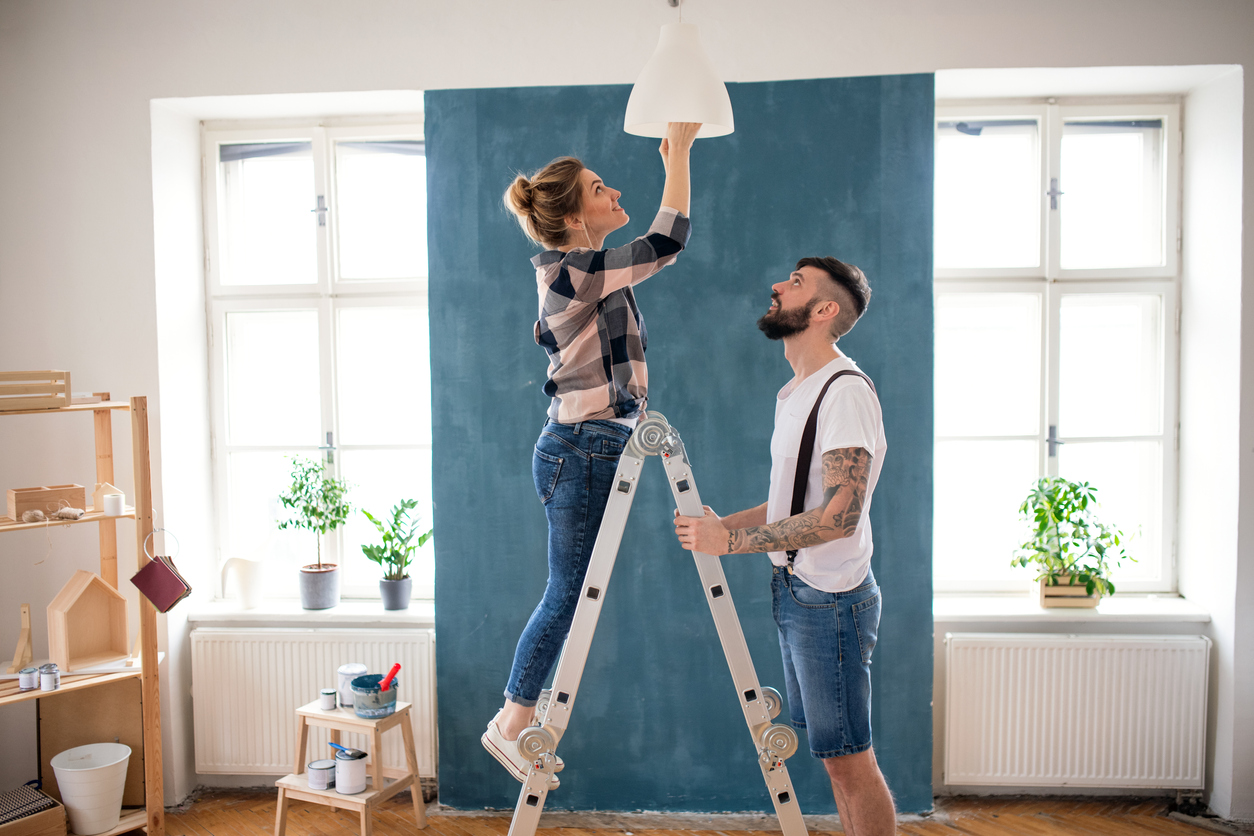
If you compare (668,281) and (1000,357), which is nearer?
(668,281)

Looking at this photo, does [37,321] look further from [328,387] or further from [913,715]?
[913,715]

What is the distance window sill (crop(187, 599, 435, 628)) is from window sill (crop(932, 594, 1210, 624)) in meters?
2.09

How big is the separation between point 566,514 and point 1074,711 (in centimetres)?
244

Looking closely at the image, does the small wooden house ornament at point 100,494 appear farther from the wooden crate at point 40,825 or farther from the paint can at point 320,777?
the paint can at point 320,777

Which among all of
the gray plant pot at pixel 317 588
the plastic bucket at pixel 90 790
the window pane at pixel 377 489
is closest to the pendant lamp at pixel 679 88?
the window pane at pixel 377 489

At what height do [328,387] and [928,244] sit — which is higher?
[928,244]

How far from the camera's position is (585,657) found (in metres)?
1.87

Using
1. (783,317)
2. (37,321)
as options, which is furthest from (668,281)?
(37,321)

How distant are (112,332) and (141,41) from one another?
1141 millimetres

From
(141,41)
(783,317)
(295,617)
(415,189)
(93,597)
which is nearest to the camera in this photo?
(783,317)

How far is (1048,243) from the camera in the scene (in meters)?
3.35

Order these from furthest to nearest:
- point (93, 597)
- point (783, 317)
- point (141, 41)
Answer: point (141, 41) < point (93, 597) < point (783, 317)

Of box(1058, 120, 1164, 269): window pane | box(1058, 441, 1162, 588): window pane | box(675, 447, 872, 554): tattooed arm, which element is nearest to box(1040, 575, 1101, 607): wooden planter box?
box(1058, 441, 1162, 588): window pane

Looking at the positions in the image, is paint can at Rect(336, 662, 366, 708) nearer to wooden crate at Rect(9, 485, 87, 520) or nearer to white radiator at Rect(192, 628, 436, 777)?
white radiator at Rect(192, 628, 436, 777)
